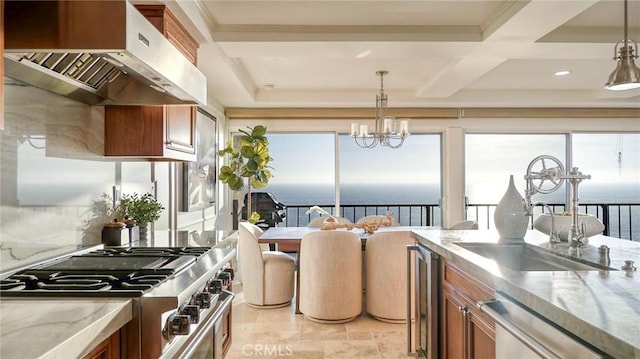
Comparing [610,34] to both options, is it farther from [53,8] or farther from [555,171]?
[53,8]

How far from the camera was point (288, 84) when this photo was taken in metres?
4.72

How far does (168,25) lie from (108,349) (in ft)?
5.97

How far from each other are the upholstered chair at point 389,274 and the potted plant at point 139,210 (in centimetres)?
186

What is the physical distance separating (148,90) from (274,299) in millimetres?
2544

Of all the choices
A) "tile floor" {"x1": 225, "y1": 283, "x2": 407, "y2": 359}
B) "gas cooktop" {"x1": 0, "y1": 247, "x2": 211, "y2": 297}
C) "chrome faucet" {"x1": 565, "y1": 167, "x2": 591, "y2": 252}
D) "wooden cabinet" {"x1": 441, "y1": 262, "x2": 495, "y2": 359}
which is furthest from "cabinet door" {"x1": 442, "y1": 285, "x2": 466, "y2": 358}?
"gas cooktop" {"x1": 0, "y1": 247, "x2": 211, "y2": 297}

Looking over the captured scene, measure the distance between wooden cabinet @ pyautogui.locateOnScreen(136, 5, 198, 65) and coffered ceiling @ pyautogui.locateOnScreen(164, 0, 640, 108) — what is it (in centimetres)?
5

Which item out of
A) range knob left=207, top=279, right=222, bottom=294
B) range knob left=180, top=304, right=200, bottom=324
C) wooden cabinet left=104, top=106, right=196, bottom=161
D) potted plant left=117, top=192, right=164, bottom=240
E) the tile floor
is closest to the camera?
range knob left=180, top=304, right=200, bottom=324

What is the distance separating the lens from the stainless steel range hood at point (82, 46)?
1.26 m

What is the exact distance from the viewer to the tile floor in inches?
114

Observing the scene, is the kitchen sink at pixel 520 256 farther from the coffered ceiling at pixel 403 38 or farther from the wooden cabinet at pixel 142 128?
the wooden cabinet at pixel 142 128

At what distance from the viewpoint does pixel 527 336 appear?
3.80 feet

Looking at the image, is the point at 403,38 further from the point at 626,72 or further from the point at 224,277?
the point at 224,277

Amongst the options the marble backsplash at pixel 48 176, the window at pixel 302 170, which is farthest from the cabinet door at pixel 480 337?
the window at pixel 302 170

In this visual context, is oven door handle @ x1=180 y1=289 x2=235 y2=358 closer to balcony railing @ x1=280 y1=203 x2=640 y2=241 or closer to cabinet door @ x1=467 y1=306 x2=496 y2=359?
cabinet door @ x1=467 y1=306 x2=496 y2=359
